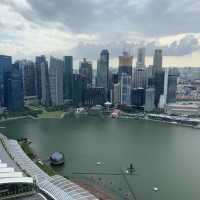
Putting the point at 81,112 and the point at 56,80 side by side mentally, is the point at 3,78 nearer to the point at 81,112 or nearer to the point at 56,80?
the point at 56,80

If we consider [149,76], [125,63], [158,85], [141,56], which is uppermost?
[141,56]

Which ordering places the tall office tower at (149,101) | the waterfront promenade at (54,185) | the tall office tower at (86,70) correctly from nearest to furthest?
the waterfront promenade at (54,185)
the tall office tower at (149,101)
the tall office tower at (86,70)

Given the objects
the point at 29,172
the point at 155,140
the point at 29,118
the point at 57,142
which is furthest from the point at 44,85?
the point at 29,172

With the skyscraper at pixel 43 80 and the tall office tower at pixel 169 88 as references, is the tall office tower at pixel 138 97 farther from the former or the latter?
the skyscraper at pixel 43 80

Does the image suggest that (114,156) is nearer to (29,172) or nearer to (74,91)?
(29,172)

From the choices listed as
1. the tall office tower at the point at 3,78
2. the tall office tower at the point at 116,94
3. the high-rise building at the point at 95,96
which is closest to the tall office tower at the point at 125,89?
the tall office tower at the point at 116,94

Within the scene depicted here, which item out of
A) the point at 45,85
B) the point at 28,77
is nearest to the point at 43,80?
the point at 45,85
